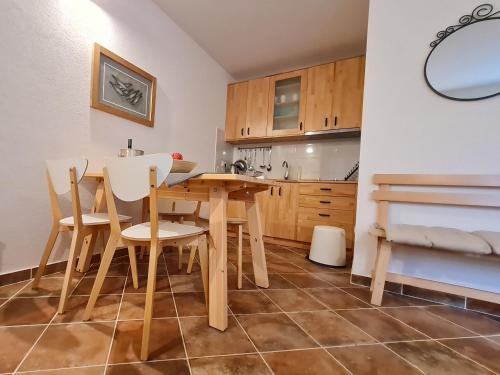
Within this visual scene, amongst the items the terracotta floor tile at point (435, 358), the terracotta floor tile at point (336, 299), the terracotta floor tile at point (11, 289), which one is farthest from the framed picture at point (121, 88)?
the terracotta floor tile at point (435, 358)

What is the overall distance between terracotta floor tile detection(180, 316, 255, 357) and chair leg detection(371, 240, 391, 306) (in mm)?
921

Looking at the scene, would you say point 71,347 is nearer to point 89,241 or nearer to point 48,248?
point 48,248

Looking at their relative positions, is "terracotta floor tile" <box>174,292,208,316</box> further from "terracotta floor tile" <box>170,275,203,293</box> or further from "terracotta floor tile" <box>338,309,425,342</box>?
"terracotta floor tile" <box>338,309,425,342</box>

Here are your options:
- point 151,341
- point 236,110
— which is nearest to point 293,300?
point 151,341

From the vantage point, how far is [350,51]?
Result: 297 cm

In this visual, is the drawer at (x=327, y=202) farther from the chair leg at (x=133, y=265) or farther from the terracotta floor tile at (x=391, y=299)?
the chair leg at (x=133, y=265)

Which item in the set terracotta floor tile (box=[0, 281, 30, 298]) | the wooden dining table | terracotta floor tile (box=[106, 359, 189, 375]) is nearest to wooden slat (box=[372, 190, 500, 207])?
the wooden dining table

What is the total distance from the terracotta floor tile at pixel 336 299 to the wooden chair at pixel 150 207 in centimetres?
90

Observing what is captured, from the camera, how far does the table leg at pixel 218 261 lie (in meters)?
1.08

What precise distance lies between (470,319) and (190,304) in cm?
164

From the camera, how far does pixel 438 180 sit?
1541 mm

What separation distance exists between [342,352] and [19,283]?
1884 mm

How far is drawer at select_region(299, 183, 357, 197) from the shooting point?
256cm

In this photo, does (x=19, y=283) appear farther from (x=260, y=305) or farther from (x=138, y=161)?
(x=260, y=305)
